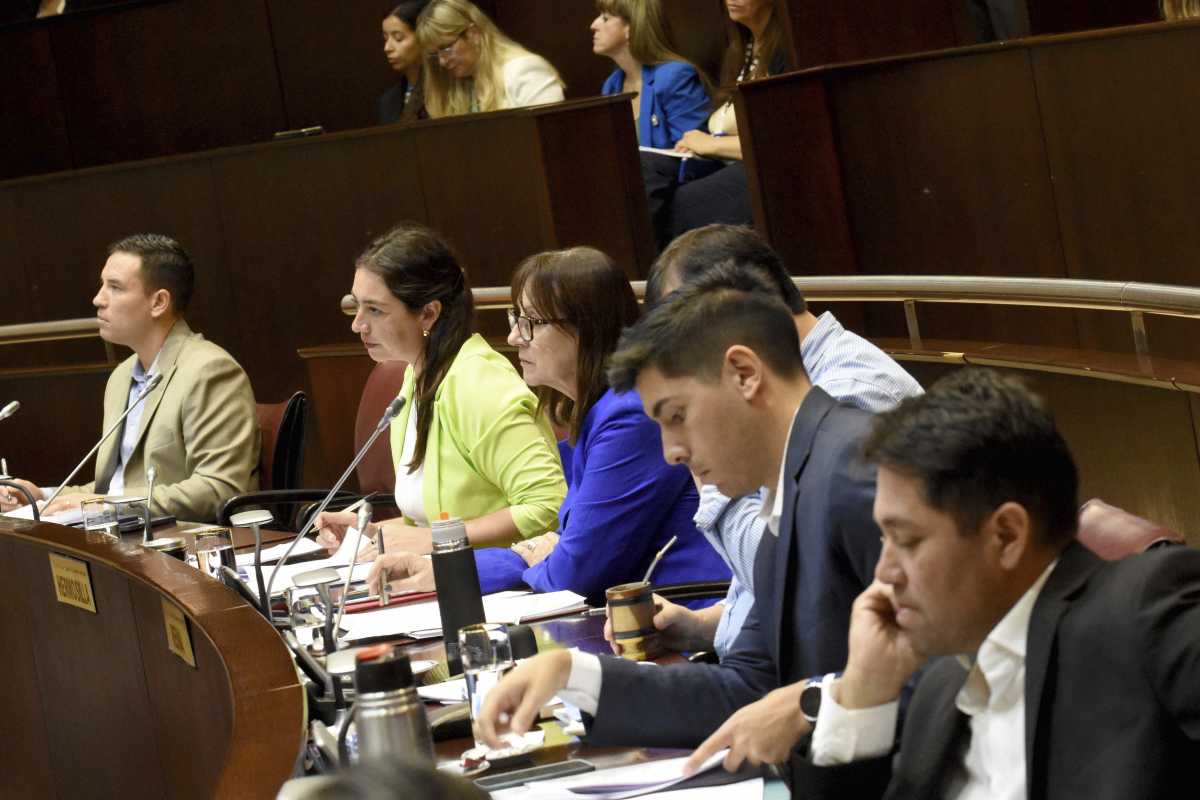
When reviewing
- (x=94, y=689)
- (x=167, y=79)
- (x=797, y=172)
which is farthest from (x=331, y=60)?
(x=94, y=689)

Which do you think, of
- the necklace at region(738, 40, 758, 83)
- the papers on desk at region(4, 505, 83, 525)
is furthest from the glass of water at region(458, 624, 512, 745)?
the necklace at region(738, 40, 758, 83)

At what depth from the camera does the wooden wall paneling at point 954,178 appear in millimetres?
4500

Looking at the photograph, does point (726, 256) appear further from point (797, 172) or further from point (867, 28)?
point (867, 28)

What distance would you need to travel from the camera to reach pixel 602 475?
2828 mm

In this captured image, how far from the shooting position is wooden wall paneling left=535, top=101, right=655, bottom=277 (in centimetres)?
534

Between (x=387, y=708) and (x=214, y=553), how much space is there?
1.54 m

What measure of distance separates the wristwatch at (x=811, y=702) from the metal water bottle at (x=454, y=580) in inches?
29.2

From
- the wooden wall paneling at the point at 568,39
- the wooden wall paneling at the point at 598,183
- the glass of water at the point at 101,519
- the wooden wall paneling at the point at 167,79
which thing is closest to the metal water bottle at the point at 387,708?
the glass of water at the point at 101,519

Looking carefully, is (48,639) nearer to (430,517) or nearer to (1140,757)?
(430,517)

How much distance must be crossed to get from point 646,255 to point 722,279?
9.28 ft

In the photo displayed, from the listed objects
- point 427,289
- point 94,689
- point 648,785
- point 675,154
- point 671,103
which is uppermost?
point 671,103

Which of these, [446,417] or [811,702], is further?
[446,417]

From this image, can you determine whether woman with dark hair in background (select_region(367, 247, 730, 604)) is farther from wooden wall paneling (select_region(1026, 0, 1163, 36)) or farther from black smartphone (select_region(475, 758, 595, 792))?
wooden wall paneling (select_region(1026, 0, 1163, 36))

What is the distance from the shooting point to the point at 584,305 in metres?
2.91
